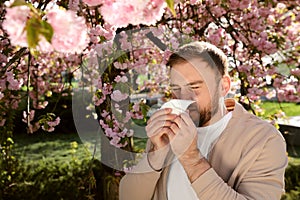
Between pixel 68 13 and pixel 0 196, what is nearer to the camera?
pixel 68 13

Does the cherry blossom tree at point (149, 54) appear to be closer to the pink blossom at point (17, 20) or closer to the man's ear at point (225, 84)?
the man's ear at point (225, 84)

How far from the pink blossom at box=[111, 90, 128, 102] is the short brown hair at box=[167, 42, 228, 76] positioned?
133cm

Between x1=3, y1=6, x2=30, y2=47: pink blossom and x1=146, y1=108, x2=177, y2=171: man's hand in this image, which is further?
x1=146, y1=108, x2=177, y2=171: man's hand

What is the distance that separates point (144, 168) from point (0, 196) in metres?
2.91

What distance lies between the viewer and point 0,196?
164 inches

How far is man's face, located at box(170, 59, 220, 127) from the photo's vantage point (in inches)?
56.1

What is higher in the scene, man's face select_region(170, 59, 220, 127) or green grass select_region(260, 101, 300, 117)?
man's face select_region(170, 59, 220, 127)

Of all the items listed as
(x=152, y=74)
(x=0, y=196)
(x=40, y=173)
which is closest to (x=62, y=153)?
(x=40, y=173)

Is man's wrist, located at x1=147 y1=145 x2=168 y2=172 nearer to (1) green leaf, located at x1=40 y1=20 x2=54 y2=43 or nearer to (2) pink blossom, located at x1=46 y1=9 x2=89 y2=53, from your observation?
(2) pink blossom, located at x1=46 y1=9 x2=89 y2=53

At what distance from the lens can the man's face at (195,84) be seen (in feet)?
4.68

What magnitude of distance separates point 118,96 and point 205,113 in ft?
4.50

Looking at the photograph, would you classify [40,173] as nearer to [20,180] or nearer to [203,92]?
[20,180]

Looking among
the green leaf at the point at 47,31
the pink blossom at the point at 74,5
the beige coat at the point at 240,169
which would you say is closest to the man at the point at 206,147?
the beige coat at the point at 240,169

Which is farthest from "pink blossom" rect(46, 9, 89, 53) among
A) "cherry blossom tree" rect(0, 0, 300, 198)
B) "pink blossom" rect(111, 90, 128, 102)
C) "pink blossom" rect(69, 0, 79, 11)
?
"pink blossom" rect(111, 90, 128, 102)
